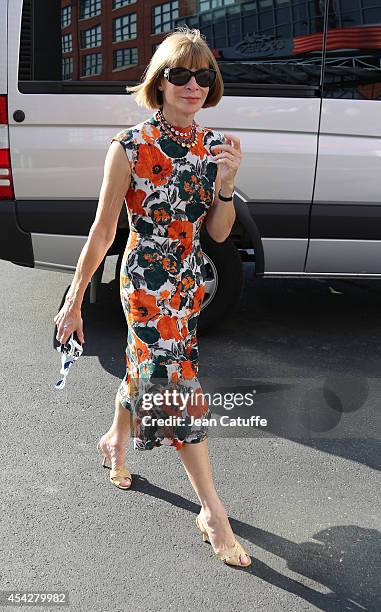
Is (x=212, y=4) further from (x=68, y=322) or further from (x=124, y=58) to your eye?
(x=68, y=322)

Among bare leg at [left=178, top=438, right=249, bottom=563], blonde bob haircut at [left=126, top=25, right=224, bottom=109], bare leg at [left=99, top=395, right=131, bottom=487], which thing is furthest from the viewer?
bare leg at [left=99, top=395, right=131, bottom=487]

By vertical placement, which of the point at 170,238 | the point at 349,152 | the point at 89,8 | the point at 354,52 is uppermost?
the point at 89,8

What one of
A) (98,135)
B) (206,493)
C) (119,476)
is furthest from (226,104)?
(206,493)

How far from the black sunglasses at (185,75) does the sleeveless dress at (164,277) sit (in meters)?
0.16

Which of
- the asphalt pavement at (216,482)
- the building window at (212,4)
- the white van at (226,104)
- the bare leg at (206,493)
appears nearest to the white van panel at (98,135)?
the white van at (226,104)

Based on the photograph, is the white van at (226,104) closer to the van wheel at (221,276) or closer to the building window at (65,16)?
the building window at (65,16)

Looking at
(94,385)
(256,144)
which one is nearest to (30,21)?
(256,144)

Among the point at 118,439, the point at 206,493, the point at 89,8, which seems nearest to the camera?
the point at 206,493

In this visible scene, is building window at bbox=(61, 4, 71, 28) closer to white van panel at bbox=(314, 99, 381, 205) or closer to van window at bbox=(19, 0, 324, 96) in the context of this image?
van window at bbox=(19, 0, 324, 96)

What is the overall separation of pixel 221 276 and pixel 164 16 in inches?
62.1

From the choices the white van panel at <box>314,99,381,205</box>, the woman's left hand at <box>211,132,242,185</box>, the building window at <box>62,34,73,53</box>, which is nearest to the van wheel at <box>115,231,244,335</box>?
the white van panel at <box>314,99,381,205</box>

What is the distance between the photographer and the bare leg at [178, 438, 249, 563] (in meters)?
2.40

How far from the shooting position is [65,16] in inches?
156

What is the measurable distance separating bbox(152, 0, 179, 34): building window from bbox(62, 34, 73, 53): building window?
1.60 feet
